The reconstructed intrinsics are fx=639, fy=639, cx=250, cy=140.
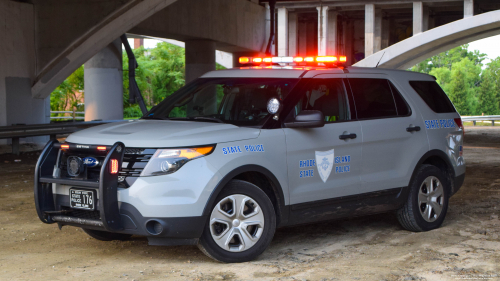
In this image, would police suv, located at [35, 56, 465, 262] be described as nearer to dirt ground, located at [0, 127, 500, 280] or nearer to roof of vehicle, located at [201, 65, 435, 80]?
roof of vehicle, located at [201, 65, 435, 80]

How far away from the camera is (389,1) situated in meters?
36.5

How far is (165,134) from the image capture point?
5219mm

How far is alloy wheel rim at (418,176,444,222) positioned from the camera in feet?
22.7

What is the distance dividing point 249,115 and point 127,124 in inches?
44.3

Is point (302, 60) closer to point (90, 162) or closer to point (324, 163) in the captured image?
point (324, 163)

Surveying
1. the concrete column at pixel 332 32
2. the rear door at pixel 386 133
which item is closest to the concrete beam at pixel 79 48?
the rear door at pixel 386 133

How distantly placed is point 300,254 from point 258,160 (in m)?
1.02

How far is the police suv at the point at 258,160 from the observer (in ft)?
16.6

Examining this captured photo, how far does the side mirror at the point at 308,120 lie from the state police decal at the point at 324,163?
0.38m

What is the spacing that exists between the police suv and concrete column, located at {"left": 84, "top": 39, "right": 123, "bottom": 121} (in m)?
15.9

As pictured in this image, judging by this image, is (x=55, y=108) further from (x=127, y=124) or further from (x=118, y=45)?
(x=127, y=124)

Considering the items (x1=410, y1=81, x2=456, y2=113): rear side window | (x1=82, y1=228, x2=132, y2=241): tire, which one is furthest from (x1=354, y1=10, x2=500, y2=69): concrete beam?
(x1=82, y1=228, x2=132, y2=241): tire

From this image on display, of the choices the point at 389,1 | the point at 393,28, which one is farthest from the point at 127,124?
the point at 393,28

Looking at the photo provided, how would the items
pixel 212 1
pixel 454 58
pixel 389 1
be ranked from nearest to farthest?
pixel 212 1, pixel 389 1, pixel 454 58
